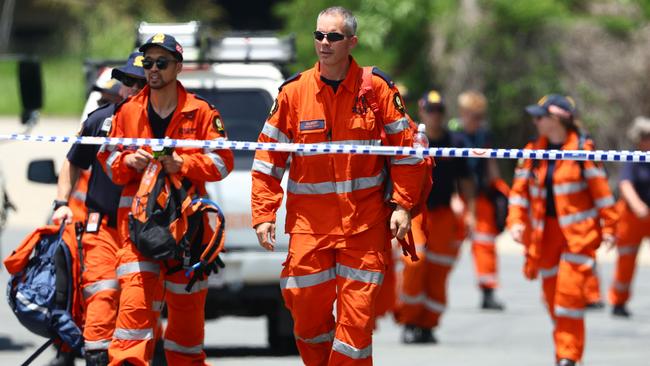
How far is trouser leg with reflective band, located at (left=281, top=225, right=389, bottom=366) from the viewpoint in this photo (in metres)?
8.26

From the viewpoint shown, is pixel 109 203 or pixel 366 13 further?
pixel 366 13

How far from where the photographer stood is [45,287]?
9125 mm

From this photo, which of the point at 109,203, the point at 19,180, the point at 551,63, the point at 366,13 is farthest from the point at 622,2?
the point at 109,203

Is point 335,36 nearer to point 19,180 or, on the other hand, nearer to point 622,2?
point 622,2

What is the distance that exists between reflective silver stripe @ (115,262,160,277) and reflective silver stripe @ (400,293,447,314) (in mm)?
5310

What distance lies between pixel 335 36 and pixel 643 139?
27.2 feet

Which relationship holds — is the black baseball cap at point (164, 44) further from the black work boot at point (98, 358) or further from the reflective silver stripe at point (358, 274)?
the black work boot at point (98, 358)

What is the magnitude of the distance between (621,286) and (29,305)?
794 cm

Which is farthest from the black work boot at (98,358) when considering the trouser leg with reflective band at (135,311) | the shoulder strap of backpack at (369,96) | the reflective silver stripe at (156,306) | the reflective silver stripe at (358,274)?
the shoulder strap of backpack at (369,96)

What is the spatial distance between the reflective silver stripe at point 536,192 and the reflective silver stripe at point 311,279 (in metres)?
3.32

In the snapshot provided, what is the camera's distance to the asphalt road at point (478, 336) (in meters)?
12.2

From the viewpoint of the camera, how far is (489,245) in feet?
54.7

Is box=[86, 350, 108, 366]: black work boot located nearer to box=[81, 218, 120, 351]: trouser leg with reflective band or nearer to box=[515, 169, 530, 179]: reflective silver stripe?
box=[81, 218, 120, 351]: trouser leg with reflective band

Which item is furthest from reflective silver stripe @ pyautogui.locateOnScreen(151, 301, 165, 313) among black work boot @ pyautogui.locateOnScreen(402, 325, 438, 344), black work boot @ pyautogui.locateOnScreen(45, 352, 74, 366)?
black work boot @ pyautogui.locateOnScreen(402, 325, 438, 344)
